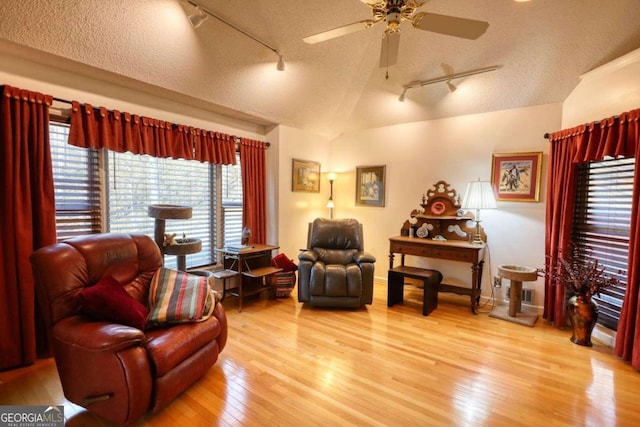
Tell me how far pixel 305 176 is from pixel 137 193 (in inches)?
89.8

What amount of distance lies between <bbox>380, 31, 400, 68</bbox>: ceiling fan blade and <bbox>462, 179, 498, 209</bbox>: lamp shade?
5.97ft

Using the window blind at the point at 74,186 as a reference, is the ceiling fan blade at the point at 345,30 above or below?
above

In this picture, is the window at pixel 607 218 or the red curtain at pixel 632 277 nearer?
the red curtain at pixel 632 277

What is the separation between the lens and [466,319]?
320 centimetres

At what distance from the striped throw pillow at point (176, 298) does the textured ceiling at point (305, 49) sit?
71.1 inches

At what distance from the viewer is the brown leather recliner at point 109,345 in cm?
154

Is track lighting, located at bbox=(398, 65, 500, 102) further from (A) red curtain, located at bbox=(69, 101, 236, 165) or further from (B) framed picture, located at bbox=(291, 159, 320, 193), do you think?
(A) red curtain, located at bbox=(69, 101, 236, 165)

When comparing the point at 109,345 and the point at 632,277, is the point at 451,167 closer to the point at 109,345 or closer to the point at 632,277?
the point at 632,277

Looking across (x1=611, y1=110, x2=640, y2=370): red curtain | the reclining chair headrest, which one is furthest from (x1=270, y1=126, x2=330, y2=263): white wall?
(x1=611, y1=110, x2=640, y2=370): red curtain

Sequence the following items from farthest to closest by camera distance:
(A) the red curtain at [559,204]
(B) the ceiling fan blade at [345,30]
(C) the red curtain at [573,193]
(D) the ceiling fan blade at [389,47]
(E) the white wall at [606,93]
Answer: (A) the red curtain at [559,204], (E) the white wall at [606,93], (C) the red curtain at [573,193], (D) the ceiling fan blade at [389,47], (B) the ceiling fan blade at [345,30]

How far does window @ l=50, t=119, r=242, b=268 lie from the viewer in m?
2.59

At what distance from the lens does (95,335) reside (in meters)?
1.54

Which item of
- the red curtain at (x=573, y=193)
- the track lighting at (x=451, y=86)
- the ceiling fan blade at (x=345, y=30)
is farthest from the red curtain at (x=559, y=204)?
the ceiling fan blade at (x=345, y=30)

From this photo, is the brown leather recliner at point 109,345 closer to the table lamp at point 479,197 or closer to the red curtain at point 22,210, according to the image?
the red curtain at point 22,210
